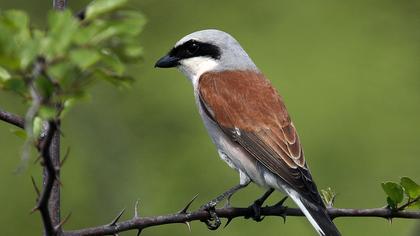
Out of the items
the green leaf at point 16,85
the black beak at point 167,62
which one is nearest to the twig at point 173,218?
the green leaf at point 16,85

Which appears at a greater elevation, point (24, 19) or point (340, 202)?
point (24, 19)

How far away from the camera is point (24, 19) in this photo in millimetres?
1695

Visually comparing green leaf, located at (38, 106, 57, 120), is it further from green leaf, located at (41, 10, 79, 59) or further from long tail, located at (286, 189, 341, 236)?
long tail, located at (286, 189, 341, 236)

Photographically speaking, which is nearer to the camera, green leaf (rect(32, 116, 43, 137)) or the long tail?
green leaf (rect(32, 116, 43, 137))

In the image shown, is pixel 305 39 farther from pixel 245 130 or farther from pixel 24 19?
pixel 24 19

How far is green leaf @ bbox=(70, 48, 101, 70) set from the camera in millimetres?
1595

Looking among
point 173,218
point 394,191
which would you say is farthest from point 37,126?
point 394,191

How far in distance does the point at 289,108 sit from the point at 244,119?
5.35ft

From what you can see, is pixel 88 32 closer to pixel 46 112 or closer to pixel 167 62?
pixel 46 112

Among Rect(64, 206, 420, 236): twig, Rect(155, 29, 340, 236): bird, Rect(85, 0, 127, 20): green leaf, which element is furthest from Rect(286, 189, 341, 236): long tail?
Rect(85, 0, 127, 20): green leaf

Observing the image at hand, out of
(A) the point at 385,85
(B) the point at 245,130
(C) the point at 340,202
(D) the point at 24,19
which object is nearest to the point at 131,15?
Result: (D) the point at 24,19

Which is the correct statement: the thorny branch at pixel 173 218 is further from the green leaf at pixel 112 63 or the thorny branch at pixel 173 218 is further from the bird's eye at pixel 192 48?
the bird's eye at pixel 192 48

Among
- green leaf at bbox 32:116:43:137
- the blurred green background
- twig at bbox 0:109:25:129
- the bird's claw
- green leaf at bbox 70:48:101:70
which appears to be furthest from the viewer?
the blurred green background

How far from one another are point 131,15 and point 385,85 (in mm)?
4108
